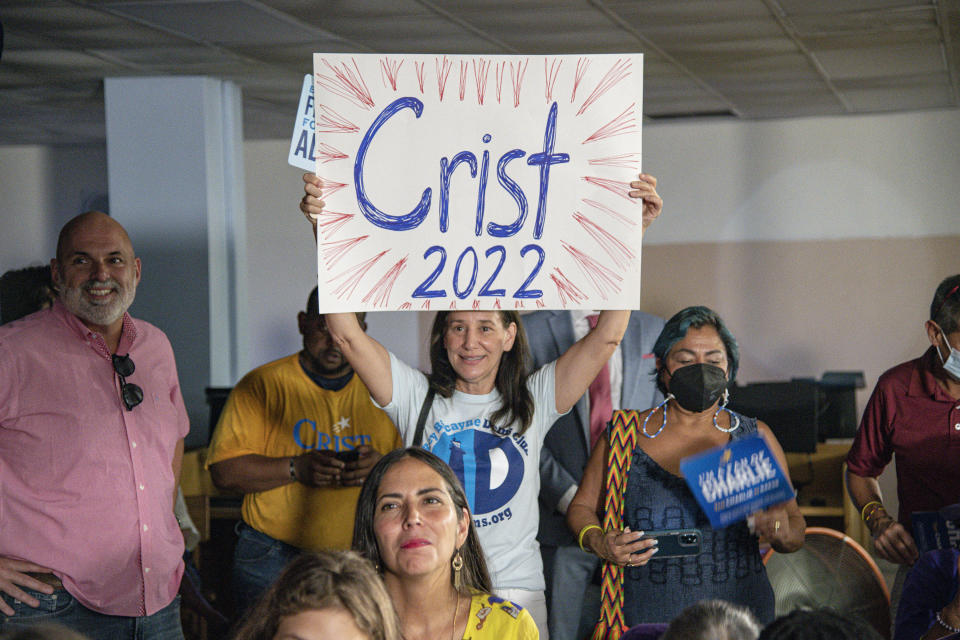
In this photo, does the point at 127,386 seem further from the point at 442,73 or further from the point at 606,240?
the point at 606,240

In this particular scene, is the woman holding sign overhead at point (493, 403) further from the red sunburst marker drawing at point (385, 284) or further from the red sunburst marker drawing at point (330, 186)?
the red sunburst marker drawing at point (330, 186)

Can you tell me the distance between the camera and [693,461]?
199 cm

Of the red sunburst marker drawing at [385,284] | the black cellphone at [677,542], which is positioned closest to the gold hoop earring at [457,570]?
the black cellphone at [677,542]

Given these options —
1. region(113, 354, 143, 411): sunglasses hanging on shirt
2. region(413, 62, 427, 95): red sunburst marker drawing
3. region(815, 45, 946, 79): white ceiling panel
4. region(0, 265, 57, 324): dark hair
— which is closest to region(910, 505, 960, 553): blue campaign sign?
region(413, 62, 427, 95): red sunburst marker drawing

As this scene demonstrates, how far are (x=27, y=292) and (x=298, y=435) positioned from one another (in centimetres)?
93

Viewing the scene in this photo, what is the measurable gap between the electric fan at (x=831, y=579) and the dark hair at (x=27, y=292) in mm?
2312

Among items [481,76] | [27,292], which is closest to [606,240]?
[481,76]

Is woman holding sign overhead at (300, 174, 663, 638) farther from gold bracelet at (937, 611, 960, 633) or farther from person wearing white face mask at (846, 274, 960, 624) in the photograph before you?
gold bracelet at (937, 611, 960, 633)

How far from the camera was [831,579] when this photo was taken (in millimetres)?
2990

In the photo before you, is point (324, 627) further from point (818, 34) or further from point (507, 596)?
point (818, 34)

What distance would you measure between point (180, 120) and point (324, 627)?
500 cm

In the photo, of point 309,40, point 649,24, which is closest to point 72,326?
point 309,40

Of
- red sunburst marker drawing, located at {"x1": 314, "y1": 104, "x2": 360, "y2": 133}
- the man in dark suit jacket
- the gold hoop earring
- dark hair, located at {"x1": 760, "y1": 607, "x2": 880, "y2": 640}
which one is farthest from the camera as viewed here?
the man in dark suit jacket

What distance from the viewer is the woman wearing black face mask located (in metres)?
2.29
